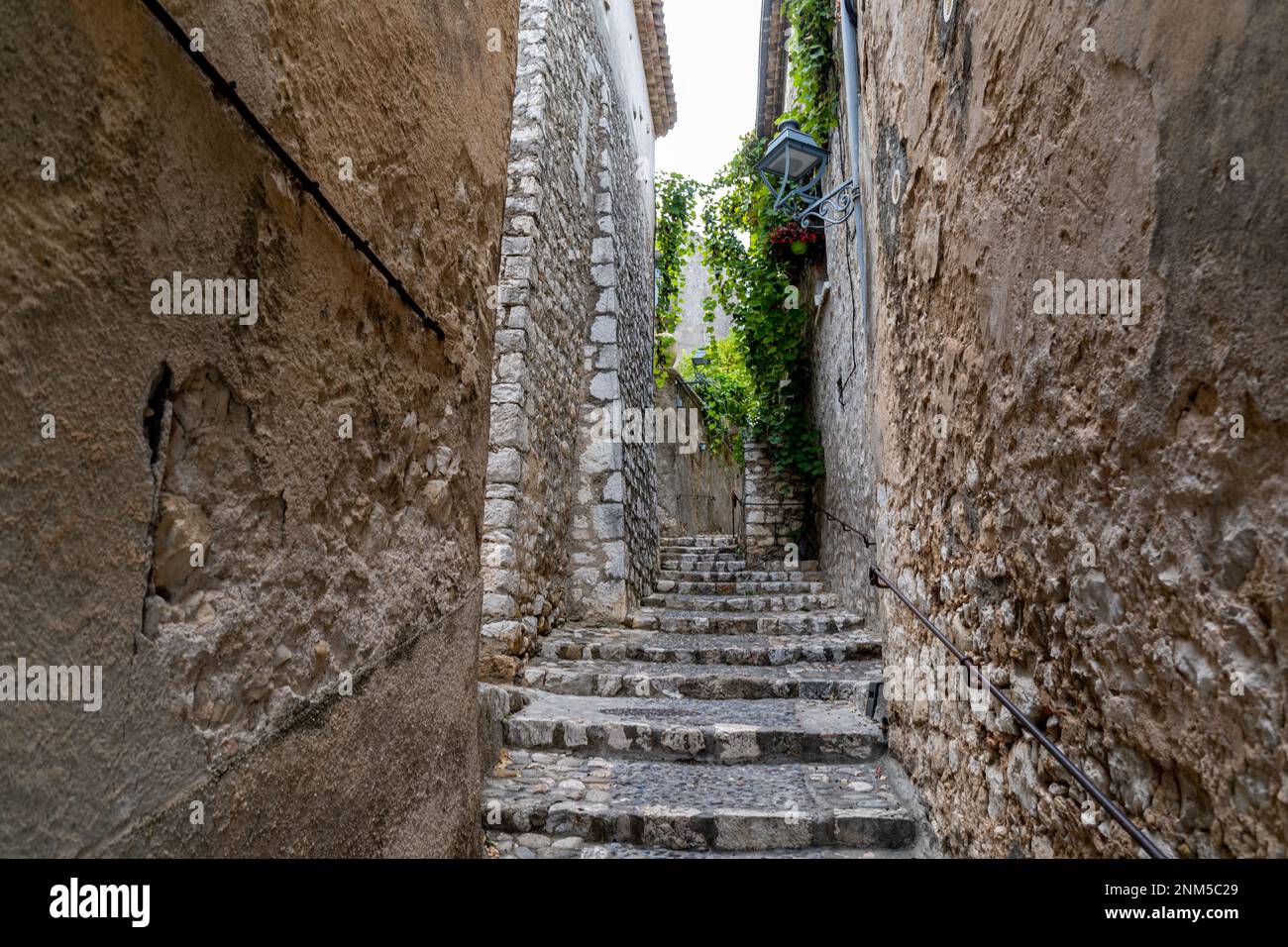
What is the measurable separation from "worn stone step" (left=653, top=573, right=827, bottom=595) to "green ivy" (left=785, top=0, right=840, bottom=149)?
392 cm

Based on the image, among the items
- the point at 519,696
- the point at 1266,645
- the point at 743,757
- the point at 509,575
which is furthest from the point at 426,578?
the point at 509,575

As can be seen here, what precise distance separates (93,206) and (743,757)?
10.4 ft

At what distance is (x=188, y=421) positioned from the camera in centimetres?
101

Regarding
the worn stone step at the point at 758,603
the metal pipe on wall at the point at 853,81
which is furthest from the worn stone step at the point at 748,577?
the metal pipe on wall at the point at 853,81

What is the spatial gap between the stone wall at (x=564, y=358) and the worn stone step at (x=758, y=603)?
35cm

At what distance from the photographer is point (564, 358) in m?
5.81

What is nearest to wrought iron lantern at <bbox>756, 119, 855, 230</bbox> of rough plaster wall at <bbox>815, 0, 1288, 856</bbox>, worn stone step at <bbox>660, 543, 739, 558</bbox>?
rough plaster wall at <bbox>815, 0, 1288, 856</bbox>

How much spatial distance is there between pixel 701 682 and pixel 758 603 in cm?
230

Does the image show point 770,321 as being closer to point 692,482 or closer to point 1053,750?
point 692,482

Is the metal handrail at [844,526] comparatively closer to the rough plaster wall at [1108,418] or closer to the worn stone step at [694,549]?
the worn stone step at [694,549]

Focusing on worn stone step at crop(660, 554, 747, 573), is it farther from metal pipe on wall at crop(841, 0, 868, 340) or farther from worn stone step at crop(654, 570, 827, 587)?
A: metal pipe on wall at crop(841, 0, 868, 340)

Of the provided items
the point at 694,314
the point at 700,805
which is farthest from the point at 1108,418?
the point at 694,314

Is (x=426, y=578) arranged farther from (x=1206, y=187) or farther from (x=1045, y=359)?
(x=1206, y=187)

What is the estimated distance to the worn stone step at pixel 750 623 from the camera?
5613 millimetres
